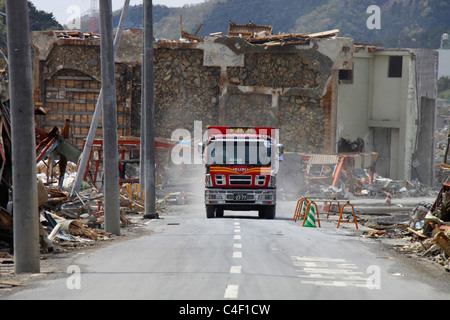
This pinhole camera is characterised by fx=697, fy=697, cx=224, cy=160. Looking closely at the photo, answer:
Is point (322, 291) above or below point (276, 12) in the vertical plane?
below

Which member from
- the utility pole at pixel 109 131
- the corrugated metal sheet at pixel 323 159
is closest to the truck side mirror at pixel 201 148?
the utility pole at pixel 109 131

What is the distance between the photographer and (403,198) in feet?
143

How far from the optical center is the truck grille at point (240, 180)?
24.2 m

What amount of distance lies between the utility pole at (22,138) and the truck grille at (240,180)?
1295cm

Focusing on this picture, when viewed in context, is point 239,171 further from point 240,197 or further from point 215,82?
point 215,82

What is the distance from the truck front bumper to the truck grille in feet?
0.80

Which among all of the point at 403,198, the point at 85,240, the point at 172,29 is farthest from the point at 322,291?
the point at 172,29

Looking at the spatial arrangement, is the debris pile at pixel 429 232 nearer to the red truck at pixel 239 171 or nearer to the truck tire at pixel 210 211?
the red truck at pixel 239 171

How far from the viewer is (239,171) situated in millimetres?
24141

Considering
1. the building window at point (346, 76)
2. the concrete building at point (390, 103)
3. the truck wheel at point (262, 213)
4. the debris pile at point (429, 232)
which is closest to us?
the debris pile at point (429, 232)

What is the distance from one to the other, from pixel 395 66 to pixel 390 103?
2728mm

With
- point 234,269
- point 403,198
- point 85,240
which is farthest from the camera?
point 403,198
